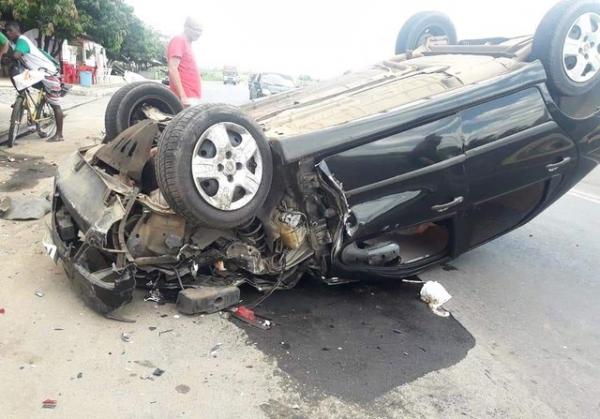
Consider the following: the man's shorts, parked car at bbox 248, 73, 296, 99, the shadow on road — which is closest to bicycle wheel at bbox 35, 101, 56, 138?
the man's shorts

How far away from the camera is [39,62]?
8430 millimetres

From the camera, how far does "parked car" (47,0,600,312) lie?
10.3ft

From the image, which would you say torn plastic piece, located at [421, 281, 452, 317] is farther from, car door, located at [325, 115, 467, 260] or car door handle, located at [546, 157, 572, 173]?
car door handle, located at [546, 157, 572, 173]

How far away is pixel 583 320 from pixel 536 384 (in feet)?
4.03

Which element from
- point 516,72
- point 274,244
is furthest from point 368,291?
point 516,72

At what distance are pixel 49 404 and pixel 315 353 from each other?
141 centimetres

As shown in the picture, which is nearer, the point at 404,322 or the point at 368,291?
the point at 404,322

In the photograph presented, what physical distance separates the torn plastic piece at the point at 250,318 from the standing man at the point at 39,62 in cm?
671

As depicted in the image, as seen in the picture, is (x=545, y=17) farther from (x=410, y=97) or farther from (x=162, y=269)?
(x=162, y=269)

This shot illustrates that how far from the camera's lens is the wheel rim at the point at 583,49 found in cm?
379

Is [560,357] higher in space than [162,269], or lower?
lower

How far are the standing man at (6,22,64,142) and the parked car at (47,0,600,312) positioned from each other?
16.5 feet

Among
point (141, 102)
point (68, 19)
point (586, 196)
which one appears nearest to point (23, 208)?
point (141, 102)

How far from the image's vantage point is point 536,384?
10.1 feet
